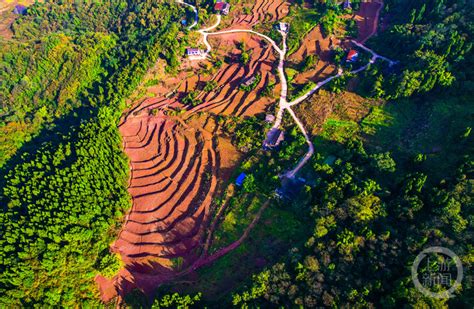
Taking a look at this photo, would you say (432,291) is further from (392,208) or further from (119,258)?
(119,258)

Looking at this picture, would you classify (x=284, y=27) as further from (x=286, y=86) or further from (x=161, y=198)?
(x=161, y=198)

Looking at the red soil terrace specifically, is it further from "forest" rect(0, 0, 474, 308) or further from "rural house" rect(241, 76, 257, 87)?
"forest" rect(0, 0, 474, 308)

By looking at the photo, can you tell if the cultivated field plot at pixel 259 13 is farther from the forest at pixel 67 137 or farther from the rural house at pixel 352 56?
the rural house at pixel 352 56

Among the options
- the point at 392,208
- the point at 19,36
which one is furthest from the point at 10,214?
the point at 19,36

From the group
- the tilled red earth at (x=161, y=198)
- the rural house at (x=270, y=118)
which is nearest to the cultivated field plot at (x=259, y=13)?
the rural house at (x=270, y=118)

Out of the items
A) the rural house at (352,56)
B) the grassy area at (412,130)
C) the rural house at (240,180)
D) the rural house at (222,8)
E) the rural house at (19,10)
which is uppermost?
the rural house at (222,8)

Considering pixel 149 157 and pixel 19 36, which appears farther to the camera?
pixel 19 36

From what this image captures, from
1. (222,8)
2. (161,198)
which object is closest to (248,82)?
(161,198)
